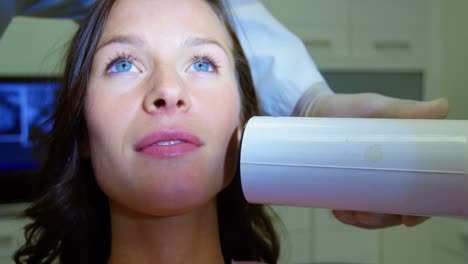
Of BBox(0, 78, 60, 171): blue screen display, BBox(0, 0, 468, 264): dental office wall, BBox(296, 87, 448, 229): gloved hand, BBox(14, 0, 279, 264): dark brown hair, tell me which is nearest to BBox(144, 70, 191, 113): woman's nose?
BBox(14, 0, 279, 264): dark brown hair

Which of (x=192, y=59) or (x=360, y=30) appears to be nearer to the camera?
(x=192, y=59)

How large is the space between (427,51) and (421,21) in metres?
0.13

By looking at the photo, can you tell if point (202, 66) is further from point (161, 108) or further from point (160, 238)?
point (160, 238)

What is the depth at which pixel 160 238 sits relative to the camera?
57 centimetres

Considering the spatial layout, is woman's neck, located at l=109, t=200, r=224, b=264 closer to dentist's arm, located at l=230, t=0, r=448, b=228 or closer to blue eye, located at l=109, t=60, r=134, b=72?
blue eye, located at l=109, t=60, r=134, b=72

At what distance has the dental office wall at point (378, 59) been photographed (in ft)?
5.28

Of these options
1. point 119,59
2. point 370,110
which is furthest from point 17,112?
point 370,110

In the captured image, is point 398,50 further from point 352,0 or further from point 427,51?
point 352,0

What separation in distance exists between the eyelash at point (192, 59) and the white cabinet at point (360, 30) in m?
1.14

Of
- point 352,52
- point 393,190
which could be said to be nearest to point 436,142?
point 393,190

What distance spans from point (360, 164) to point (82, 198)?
45cm

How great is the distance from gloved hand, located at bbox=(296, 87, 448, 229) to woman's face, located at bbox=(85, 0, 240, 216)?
9.3 inches

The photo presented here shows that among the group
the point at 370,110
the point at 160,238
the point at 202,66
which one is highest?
the point at 202,66

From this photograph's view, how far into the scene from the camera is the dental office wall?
161 centimetres
